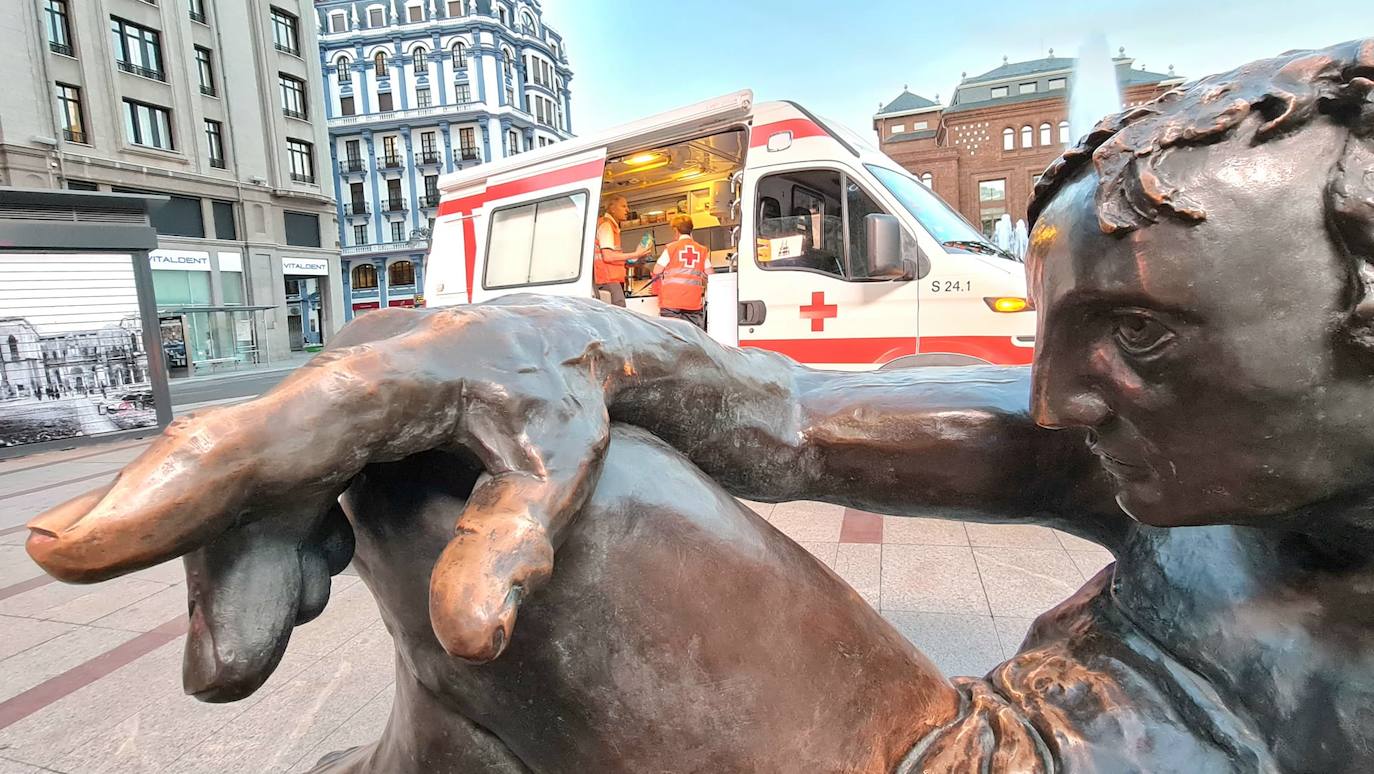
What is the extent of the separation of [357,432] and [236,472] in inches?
3.4

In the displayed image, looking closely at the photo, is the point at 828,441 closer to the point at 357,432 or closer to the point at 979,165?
the point at 357,432

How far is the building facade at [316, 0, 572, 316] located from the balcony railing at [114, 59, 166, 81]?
19.5m

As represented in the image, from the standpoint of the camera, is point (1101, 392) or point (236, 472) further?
point (1101, 392)

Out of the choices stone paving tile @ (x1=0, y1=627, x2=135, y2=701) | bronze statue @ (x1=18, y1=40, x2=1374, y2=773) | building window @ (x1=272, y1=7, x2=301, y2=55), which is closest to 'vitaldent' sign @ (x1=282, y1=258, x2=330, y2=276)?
building window @ (x1=272, y1=7, x2=301, y2=55)

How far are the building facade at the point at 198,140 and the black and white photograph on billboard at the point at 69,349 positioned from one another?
41.2 ft

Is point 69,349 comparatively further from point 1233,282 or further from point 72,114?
point 72,114

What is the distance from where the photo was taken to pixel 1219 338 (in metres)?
0.64

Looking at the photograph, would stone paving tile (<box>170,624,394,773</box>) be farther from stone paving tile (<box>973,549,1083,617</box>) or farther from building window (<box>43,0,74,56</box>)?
building window (<box>43,0,74,56</box>)

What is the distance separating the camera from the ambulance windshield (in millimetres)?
5074

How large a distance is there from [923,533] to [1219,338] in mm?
3488

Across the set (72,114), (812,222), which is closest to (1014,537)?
(812,222)

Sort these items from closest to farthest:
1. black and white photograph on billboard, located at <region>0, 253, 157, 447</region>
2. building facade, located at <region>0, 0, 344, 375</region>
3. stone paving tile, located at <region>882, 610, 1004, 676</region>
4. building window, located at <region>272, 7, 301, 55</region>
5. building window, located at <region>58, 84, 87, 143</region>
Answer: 1. stone paving tile, located at <region>882, 610, 1004, 676</region>
2. black and white photograph on billboard, located at <region>0, 253, 157, 447</region>
3. building facade, located at <region>0, 0, 344, 375</region>
4. building window, located at <region>58, 84, 87, 143</region>
5. building window, located at <region>272, 7, 301, 55</region>

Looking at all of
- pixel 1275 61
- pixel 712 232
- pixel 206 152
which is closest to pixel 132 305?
pixel 712 232

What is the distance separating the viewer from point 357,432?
621mm
